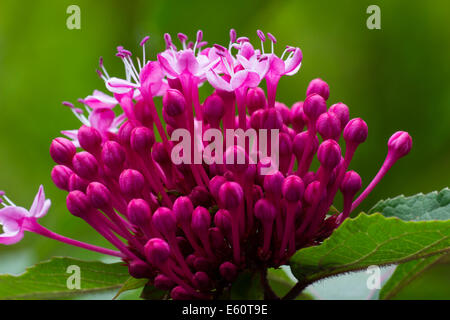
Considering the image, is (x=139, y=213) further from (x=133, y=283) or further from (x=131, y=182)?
(x=133, y=283)

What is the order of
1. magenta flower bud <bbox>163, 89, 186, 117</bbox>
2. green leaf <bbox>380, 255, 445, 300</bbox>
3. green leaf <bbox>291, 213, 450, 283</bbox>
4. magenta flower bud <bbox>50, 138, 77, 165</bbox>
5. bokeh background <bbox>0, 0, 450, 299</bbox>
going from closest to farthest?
green leaf <bbox>291, 213, 450, 283</bbox>, magenta flower bud <bbox>163, 89, 186, 117</bbox>, magenta flower bud <bbox>50, 138, 77, 165</bbox>, green leaf <bbox>380, 255, 445, 300</bbox>, bokeh background <bbox>0, 0, 450, 299</bbox>

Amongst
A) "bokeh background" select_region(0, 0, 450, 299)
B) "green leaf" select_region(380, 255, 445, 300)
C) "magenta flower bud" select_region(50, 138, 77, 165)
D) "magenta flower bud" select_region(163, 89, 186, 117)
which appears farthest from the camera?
"bokeh background" select_region(0, 0, 450, 299)

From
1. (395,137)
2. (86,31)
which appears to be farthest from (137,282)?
(86,31)

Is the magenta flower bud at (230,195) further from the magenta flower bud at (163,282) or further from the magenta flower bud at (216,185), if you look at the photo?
the magenta flower bud at (163,282)

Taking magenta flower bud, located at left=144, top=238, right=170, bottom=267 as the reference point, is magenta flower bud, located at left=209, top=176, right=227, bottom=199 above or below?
above

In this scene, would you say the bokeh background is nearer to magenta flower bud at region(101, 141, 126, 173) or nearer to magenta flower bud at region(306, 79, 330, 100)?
magenta flower bud at region(306, 79, 330, 100)

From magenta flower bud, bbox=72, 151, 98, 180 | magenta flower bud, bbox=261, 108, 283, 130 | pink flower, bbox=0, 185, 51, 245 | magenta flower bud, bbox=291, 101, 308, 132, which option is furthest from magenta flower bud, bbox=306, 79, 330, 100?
pink flower, bbox=0, 185, 51, 245

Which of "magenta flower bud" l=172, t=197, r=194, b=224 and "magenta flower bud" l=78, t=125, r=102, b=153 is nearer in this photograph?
"magenta flower bud" l=172, t=197, r=194, b=224
